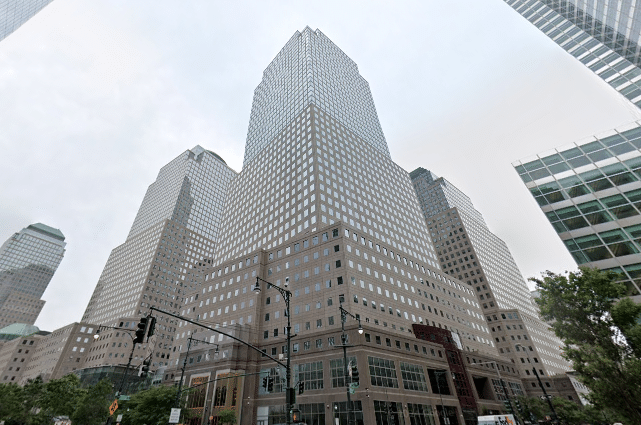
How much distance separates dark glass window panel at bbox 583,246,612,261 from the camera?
32641 mm

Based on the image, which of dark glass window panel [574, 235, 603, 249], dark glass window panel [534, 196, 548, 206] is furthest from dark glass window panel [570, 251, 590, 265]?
dark glass window panel [534, 196, 548, 206]

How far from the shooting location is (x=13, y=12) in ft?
212

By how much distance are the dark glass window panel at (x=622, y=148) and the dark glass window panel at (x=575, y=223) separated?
29.2 ft

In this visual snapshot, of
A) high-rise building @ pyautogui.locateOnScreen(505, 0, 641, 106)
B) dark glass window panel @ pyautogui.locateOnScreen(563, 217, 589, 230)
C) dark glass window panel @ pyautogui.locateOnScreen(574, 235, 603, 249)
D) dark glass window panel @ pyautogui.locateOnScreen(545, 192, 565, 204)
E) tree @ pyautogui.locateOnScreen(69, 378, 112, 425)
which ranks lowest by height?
tree @ pyautogui.locateOnScreen(69, 378, 112, 425)

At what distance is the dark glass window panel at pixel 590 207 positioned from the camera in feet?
114

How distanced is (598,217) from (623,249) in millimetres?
4223

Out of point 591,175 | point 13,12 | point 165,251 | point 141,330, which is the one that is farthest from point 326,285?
point 165,251

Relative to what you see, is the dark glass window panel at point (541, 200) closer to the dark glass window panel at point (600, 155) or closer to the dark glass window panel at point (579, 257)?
the dark glass window panel at point (600, 155)

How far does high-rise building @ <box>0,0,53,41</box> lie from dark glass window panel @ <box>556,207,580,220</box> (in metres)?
101

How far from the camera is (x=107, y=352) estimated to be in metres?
106

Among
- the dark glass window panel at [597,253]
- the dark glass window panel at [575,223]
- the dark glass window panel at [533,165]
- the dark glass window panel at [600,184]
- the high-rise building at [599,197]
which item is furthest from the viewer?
the dark glass window panel at [533,165]

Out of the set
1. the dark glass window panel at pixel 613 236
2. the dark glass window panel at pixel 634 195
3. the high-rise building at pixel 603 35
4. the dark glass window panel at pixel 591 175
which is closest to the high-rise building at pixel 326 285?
the dark glass window panel at pixel 613 236

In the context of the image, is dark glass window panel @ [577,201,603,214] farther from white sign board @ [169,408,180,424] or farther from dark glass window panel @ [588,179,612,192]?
white sign board @ [169,408,180,424]

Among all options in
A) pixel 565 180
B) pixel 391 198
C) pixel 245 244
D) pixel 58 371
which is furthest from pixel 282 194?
pixel 58 371
